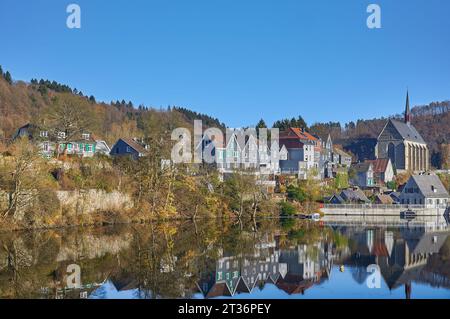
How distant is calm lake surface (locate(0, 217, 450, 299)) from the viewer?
1988cm

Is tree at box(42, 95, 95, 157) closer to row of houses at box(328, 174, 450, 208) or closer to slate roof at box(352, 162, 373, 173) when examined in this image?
row of houses at box(328, 174, 450, 208)

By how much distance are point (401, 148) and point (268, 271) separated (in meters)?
86.1

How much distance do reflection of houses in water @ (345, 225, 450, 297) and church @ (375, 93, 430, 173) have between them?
60.3 m

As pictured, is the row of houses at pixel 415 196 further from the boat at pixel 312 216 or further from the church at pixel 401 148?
the church at pixel 401 148

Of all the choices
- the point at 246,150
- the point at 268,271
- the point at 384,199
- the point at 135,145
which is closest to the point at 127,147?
the point at 135,145

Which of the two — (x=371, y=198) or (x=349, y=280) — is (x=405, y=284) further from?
(x=371, y=198)

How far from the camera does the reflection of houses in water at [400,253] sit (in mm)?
22781

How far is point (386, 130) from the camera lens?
108m

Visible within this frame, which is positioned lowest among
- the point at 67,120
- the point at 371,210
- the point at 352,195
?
the point at 371,210

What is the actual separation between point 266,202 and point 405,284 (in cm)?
3643

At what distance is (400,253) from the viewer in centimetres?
3052
